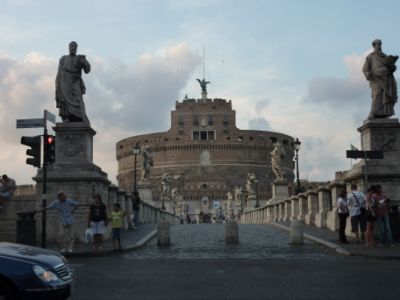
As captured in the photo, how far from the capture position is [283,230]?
2931 centimetres

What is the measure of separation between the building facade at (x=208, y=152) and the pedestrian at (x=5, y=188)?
135559 millimetres

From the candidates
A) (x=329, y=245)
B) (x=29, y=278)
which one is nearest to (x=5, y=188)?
(x=329, y=245)

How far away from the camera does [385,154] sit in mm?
20547

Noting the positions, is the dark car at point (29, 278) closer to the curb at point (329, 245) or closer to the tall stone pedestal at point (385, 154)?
the curb at point (329, 245)

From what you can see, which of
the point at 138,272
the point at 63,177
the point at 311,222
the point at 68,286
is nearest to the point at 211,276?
the point at 138,272

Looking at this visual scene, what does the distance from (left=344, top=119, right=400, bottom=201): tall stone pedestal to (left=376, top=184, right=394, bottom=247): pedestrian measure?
1.38 metres

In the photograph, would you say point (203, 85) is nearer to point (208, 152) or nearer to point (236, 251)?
point (208, 152)

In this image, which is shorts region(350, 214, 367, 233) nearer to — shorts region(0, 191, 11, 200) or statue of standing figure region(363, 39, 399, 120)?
statue of standing figure region(363, 39, 399, 120)

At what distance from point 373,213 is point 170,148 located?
153 m

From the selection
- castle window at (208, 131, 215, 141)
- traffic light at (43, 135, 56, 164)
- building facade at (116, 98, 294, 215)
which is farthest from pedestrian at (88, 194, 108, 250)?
castle window at (208, 131, 215, 141)

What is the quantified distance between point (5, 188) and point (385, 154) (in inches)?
462

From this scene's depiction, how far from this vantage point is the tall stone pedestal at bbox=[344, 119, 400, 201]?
20.3 meters

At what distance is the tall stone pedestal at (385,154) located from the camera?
2030 cm

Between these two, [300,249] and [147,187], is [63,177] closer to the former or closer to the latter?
[300,249]
